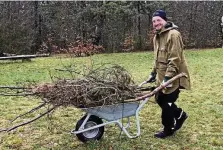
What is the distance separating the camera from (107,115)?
13.8 feet

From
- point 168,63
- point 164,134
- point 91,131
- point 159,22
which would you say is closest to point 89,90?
point 91,131

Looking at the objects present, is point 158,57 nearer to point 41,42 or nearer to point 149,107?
point 149,107

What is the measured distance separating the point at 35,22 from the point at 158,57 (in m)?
22.3

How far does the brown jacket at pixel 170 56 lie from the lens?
436 cm

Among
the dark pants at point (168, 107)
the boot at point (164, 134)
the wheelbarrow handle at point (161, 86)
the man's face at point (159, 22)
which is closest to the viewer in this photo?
the wheelbarrow handle at point (161, 86)

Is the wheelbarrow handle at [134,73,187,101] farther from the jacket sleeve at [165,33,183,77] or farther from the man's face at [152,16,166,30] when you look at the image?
the man's face at [152,16,166,30]

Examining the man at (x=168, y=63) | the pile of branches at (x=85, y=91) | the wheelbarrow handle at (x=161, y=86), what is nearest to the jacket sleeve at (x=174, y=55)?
the man at (x=168, y=63)

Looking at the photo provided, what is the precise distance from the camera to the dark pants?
15.0 feet

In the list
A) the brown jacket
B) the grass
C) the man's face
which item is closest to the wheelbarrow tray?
the grass

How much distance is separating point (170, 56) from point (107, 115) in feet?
3.44

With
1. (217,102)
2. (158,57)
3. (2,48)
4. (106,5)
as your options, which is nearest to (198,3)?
(106,5)

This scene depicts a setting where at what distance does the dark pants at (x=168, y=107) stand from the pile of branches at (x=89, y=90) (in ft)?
1.62

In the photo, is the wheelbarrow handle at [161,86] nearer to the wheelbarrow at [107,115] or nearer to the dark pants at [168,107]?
the wheelbarrow at [107,115]

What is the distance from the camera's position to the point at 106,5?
74.7 feet
